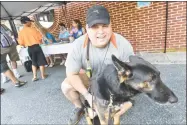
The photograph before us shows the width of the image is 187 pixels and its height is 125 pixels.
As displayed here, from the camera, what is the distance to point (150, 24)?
493cm

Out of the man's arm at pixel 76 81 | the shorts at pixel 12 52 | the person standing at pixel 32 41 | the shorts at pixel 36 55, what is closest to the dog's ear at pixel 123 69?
the man's arm at pixel 76 81

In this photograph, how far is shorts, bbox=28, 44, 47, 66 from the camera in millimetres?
4543

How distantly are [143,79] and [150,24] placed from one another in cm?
402

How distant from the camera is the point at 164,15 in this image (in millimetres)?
4695

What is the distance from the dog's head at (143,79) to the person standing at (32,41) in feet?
11.5

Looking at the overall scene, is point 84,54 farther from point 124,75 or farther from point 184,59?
point 184,59

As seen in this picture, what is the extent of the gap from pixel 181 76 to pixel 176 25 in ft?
5.85

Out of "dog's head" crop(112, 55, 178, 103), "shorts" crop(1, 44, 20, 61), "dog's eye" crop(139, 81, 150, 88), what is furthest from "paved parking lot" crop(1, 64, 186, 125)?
"dog's eye" crop(139, 81, 150, 88)

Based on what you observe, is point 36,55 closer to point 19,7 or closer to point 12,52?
point 12,52

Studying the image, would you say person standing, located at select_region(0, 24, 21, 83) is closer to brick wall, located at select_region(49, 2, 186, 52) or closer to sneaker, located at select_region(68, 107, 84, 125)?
brick wall, located at select_region(49, 2, 186, 52)

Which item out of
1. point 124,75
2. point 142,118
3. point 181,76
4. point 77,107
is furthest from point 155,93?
point 181,76

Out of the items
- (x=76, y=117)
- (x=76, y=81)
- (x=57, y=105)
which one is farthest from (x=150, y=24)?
(x=76, y=81)

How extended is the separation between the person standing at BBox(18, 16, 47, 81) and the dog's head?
3518 mm

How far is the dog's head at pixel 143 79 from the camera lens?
129 cm
